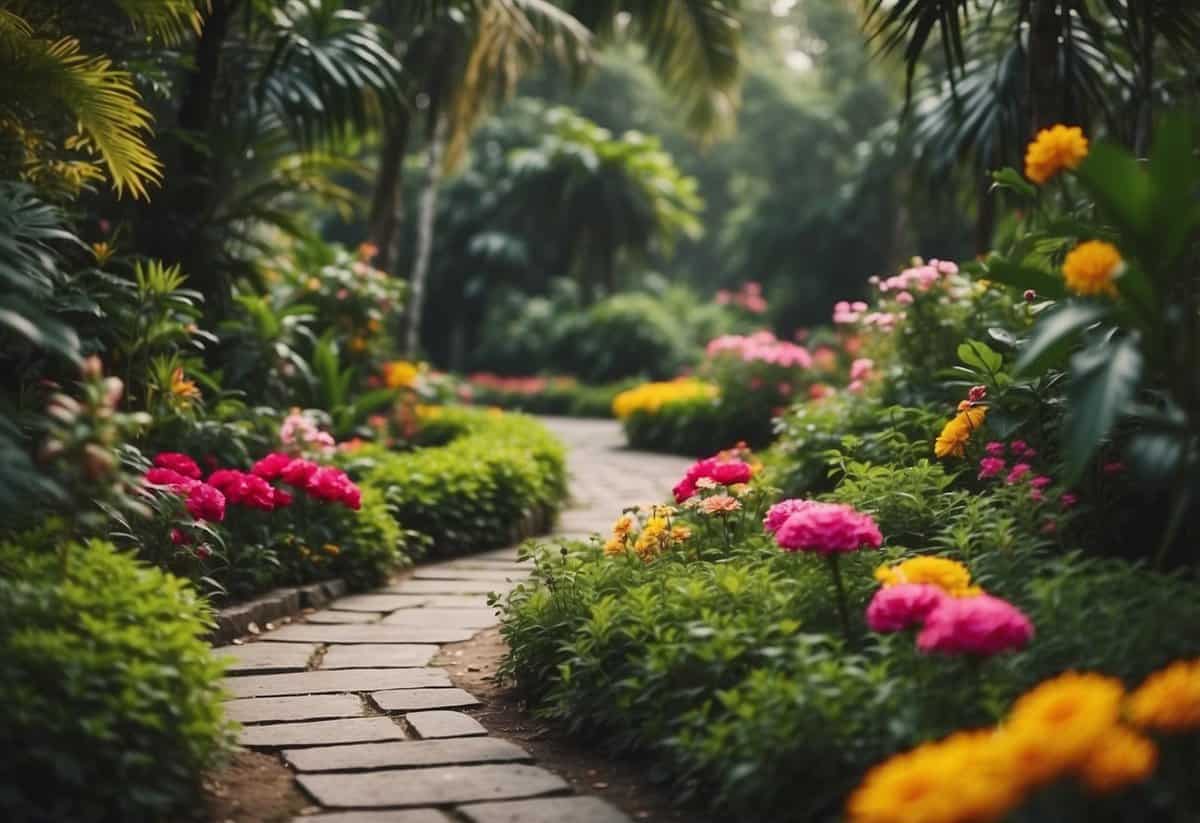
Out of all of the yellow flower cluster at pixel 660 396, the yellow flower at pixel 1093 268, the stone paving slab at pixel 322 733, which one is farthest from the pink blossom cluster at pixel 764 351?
the yellow flower at pixel 1093 268

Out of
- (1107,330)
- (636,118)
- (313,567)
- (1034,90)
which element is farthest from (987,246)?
(636,118)

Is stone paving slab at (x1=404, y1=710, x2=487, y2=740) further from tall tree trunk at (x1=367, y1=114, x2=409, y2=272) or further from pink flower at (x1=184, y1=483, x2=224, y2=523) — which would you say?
tall tree trunk at (x1=367, y1=114, x2=409, y2=272)

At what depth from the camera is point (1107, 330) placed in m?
3.16

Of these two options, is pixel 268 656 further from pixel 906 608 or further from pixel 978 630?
pixel 978 630

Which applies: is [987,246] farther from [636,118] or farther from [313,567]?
[636,118]

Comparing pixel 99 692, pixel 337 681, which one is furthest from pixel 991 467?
pixel 99 692

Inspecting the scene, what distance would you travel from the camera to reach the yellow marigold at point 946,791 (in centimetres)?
182

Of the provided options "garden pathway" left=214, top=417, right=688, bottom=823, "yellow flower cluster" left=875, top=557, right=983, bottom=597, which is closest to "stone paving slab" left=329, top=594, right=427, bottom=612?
"garden pathway" left=214, top=417, right=688, bottom=823

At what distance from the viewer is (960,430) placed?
3.60 metres

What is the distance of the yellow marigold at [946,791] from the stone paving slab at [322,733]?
158 centimetres

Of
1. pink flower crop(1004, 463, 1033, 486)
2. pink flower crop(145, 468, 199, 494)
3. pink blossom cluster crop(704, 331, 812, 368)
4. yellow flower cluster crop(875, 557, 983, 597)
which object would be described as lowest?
pink flower crop(145, 468, 199, 494)

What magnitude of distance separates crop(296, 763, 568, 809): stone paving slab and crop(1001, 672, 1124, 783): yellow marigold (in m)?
1.20

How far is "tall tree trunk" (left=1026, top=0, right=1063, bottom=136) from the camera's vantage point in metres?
4.45

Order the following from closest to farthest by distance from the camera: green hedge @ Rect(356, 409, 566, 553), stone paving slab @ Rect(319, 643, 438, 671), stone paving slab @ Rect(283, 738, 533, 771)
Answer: stone paving slab @ Rect(283, 738, 533, 771) < stone paving slab @ Rect(319, 643, 438, 671) < green hedge @ Rect(356, 409, 566, 553)
